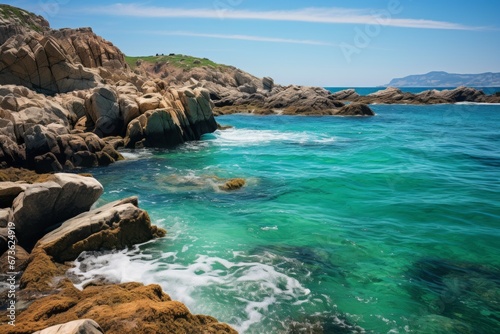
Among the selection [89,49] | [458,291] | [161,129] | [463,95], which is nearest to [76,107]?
[161,129]

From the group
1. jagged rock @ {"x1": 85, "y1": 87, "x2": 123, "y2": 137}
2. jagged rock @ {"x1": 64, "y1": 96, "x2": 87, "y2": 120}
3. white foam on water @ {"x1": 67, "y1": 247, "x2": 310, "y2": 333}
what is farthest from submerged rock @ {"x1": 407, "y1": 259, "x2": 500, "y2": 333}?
jagged rock @ {"x1": 64, "y1": 96, "x2": 87, "y2": 120}

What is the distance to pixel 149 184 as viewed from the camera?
22016mm

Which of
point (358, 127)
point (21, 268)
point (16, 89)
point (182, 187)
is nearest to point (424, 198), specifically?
point (182, 187)

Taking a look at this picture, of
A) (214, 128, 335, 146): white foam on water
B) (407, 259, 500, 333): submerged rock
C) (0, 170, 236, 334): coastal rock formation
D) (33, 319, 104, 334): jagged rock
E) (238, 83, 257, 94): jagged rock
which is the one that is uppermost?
(238, 83, 257, 94): jagged rock

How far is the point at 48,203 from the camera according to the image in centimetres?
1228

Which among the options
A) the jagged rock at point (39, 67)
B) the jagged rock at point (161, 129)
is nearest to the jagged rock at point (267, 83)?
the jagged rock at point (39, 67)

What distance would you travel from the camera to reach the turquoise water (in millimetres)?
9688

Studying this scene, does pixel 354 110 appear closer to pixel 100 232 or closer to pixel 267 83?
pixel 267 83

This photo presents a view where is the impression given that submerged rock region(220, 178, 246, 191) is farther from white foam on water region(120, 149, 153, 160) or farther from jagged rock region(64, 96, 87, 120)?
jagged rock region(64, 96, 87, 120)

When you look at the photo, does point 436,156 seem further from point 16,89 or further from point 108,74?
point 108,74

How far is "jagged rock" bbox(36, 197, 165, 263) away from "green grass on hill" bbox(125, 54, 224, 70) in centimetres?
11355

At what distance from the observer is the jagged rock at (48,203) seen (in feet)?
38.7

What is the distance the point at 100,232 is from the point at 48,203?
2089 mm

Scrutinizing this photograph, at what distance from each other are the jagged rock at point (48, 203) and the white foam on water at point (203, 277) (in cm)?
215
